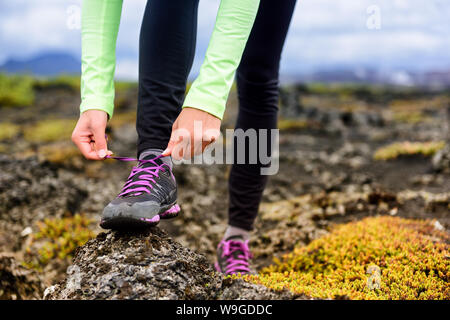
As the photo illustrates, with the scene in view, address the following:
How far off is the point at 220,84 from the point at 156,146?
69 centimetres

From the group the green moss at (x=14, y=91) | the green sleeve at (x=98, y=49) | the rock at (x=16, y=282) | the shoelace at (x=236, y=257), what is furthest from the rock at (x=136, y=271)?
the green moss at (x=14, y=91)

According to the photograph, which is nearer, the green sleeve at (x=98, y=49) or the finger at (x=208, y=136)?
the finger at (x=208, y=136)

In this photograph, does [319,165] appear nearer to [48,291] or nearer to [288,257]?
[288,257]

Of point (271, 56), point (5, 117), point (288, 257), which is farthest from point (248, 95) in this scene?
point (5, 117)

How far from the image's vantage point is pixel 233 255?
3596mm

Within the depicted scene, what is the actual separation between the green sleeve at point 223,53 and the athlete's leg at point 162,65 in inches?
16.4

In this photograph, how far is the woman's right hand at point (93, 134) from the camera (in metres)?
2.27

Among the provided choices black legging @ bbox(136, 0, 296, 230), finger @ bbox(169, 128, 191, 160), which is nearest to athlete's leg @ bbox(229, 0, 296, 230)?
black legging @ bbox(136, 0, 296, 230)

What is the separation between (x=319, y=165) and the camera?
9805mm

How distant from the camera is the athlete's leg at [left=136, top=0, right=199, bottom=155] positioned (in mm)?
2521

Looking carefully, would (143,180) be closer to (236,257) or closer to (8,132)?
(236,257)

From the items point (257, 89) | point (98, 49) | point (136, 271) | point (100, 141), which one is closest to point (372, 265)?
point (257, 89)

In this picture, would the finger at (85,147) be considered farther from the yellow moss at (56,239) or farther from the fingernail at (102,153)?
the yellow moss at (56,239)

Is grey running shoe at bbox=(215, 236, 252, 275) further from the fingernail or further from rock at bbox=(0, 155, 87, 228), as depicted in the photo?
rock at bbox=(0, 155, 87, 228)
